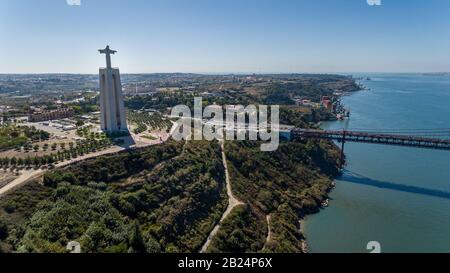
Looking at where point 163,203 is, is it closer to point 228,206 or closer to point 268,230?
point 228,206

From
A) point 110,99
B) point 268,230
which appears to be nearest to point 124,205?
point 268,230

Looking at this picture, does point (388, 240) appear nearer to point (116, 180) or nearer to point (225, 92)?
point (116, 180)

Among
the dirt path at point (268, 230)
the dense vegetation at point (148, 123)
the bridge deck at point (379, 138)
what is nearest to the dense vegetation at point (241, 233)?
the dirt path at point (268, 230)

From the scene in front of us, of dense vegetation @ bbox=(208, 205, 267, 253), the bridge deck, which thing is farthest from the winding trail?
the bridge deck

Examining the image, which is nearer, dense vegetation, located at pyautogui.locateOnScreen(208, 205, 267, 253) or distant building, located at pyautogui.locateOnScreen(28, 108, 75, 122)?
dense vegetation, located at pyautogui.locateOnScreen(208, 205, 267, 253)

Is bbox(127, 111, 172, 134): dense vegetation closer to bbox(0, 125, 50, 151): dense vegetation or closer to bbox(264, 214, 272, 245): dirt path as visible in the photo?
bbox(0, 125, 50, 151): dense vegetation

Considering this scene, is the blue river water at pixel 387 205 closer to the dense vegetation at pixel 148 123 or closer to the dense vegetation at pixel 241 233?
the dense vegetation at pixel 241 233
